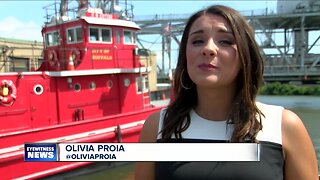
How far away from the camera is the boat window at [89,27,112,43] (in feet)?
35.4

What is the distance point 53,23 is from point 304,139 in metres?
10.9

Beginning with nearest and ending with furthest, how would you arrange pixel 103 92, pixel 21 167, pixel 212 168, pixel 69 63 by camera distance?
pixel 212 168
pixel 21 167
pixel 69 63
pixel 103 92

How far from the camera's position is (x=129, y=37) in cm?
1189

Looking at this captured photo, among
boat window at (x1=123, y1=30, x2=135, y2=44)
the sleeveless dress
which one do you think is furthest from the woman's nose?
boat window at (x1=123, y1=30, x2=135, y2=44)

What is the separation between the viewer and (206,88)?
1604 millimetres

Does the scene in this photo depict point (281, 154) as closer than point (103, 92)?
Yes

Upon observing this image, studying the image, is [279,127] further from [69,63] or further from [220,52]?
[69,63]

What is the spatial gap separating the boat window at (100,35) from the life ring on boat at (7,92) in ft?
9.78

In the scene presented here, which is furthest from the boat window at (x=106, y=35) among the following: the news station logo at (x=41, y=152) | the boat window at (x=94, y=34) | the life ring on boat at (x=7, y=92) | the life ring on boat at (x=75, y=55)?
the news station logo at (x=41, y=152)

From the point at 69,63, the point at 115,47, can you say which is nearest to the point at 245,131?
the point at 69,63

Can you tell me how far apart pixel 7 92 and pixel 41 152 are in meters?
7.68

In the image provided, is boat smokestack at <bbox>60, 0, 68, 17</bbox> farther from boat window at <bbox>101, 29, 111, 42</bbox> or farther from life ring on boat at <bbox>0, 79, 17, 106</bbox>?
life ring on boat at <bbox>0, 79, 17, 106</bbox>

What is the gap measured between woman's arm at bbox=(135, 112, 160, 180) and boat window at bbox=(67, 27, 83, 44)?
9.43 meters

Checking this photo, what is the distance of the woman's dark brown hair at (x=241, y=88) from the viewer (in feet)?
4.99
